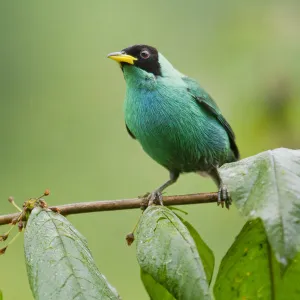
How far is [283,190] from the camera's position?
1.90 m

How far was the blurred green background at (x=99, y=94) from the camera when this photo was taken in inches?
214

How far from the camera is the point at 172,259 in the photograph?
6.70 ft

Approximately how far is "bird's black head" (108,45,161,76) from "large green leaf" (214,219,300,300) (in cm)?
242

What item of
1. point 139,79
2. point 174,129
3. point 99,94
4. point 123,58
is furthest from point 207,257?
point 99,94

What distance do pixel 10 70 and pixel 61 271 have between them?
653 centimetres

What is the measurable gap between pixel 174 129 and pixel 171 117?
70mm

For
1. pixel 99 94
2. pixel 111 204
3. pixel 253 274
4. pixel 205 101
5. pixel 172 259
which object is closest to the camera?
pixel 172 259

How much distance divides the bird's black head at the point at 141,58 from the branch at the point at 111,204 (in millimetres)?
1680

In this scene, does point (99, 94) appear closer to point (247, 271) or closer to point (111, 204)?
point (111, 204)

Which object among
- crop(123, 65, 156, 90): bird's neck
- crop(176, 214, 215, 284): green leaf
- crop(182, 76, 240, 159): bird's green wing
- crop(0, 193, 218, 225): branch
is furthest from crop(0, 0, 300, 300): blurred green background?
crop(176, 214, 215, 284): green leaf

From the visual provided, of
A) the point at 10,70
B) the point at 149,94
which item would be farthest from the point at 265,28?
the point at 10,70

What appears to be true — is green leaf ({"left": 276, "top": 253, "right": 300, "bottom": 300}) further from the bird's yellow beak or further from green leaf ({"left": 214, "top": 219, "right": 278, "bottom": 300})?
the bird's yellow beak

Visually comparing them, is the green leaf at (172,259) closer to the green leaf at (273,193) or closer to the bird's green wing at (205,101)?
the green leaf at (273,193)

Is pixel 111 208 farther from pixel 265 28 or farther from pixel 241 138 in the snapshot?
pixel 265 28
